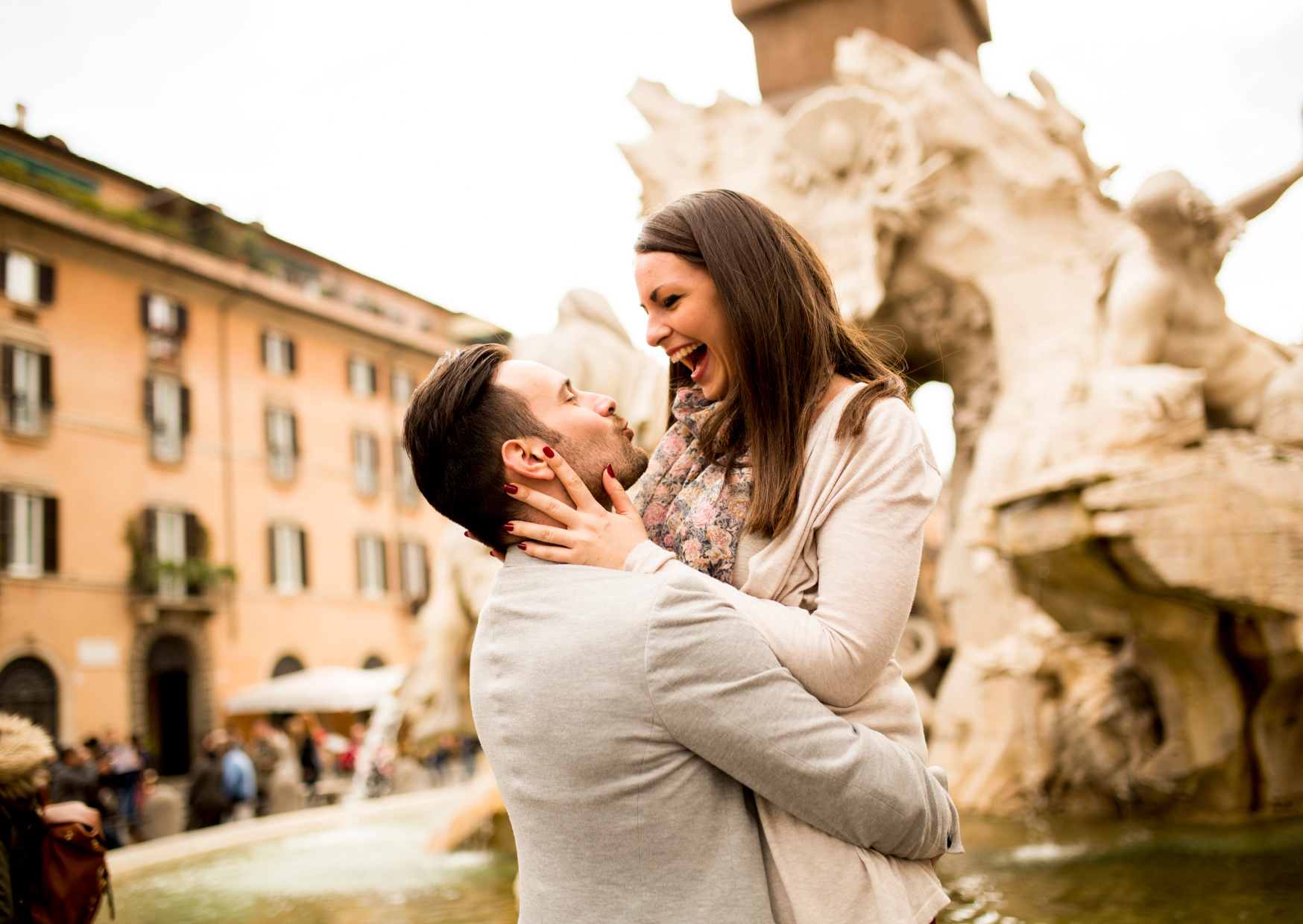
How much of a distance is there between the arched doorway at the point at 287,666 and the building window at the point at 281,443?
363 cm

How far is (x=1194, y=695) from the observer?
4.98 m

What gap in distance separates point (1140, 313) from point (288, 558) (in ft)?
63.5

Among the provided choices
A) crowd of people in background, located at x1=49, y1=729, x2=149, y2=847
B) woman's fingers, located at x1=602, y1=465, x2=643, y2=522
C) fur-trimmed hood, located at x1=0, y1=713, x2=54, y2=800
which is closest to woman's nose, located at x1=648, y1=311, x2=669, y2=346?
woman's fingers, located at x1=602, y1=465, x2=643, y2=522

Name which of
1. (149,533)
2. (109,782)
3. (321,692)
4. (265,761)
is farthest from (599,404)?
(149,533)

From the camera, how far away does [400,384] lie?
25234mm

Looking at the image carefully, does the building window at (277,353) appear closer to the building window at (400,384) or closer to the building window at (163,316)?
the building window at (163,316)

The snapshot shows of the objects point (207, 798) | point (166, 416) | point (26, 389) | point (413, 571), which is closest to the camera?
point (207, 798)

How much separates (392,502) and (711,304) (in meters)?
23.8

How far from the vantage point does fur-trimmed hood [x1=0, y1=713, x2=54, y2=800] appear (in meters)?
2.97

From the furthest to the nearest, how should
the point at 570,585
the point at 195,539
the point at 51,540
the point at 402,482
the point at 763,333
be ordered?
1. the point at 402,482
2. the point at 195,539
3. the point at 51,540
4. the point at 763,333
5. the point at 570,585

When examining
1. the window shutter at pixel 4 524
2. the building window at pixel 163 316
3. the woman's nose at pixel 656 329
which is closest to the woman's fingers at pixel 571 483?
the woman's nose at pixel 656 329

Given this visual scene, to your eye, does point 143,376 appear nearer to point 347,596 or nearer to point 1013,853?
point 347,596

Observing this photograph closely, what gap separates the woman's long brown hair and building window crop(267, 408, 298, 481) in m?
21.5

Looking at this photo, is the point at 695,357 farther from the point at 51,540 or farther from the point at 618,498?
the point at 51,540
